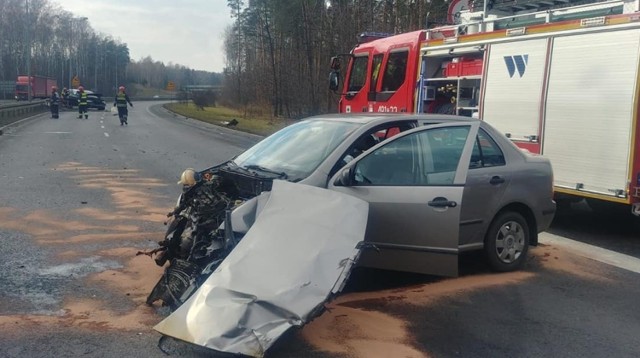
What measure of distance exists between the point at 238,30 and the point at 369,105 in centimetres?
6368

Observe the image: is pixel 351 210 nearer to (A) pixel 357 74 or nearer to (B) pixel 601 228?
(B) pixel 601 228

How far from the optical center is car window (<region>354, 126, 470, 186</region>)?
18.3 ft

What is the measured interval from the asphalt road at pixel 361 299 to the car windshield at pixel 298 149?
3.92 feet

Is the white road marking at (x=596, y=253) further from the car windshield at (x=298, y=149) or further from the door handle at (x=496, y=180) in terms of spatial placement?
the car windshield at (x=298, y=149)

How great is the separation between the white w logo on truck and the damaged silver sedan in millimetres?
2745

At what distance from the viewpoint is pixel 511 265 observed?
6414 mm

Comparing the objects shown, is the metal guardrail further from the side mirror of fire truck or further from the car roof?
the car roof

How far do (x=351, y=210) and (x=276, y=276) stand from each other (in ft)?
2.84

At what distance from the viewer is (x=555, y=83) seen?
8633 mm

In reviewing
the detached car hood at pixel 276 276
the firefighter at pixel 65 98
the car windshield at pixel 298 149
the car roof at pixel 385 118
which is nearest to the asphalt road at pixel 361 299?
the detached car hood at pixel 276 276

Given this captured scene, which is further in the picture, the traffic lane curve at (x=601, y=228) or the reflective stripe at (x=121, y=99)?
the reflective stripe at (x=121, y=99)

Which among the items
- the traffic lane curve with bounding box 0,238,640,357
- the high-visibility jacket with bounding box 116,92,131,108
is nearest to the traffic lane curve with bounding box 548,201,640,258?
the traffic lane curve with bounding box 0,238,640,357

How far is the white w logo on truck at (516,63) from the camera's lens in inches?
361

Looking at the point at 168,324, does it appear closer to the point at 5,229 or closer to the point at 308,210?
the point at 308,210
